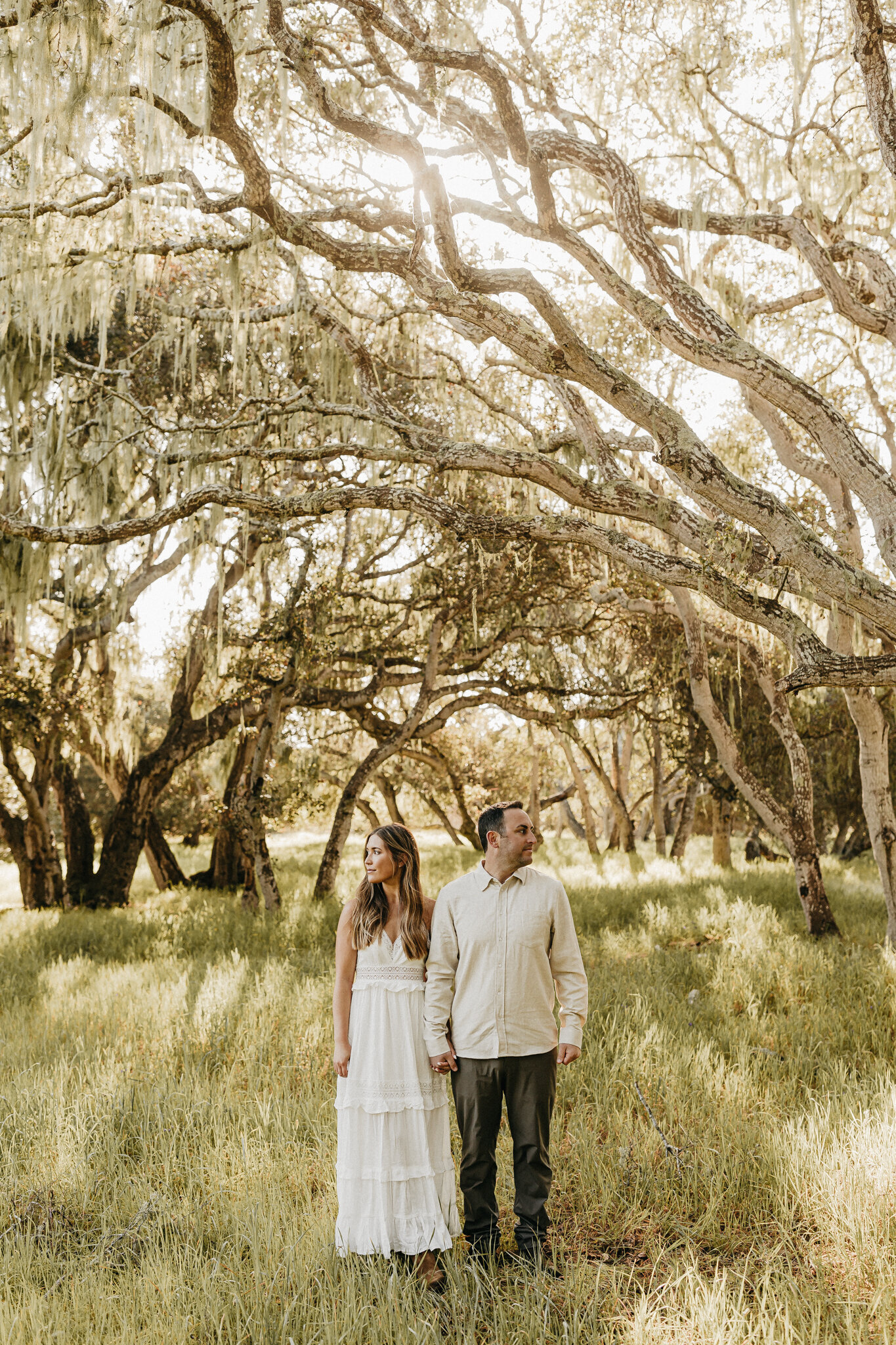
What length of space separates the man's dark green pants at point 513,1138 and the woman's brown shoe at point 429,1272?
0.50ft

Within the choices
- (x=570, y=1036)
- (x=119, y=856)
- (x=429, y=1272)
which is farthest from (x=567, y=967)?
(x=119, y=856)

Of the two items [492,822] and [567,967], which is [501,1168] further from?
[492,822]

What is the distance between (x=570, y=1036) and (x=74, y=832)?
13.4 meters

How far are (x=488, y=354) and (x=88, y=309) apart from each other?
12.7ft

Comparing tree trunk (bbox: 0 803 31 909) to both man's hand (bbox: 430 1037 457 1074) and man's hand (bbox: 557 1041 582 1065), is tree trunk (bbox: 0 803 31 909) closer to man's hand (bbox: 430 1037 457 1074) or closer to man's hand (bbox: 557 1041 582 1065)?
man's hand (bbox: 430 1037 457 1074)

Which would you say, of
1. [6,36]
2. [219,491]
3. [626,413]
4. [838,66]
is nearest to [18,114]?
[6,36]

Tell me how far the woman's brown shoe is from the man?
0.16 metres

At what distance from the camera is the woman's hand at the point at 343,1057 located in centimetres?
342

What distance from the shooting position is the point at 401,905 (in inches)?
Result: 141

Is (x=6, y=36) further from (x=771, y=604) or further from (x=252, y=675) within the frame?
(x=252, y=675)

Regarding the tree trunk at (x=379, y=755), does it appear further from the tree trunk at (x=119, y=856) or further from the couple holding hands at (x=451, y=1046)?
the couple holding hands at (x=451, y=1046)

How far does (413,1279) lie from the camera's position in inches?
123

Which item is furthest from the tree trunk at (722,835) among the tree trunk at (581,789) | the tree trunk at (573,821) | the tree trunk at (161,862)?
the tree trunk at (573,821)

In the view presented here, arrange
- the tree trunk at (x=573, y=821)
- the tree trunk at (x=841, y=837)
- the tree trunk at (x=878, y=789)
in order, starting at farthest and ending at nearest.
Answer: the tree trunk at (x=573, y=821) < the tree trunk at (x=841, y=837) < the tree trunk at (x=878, y=789)
